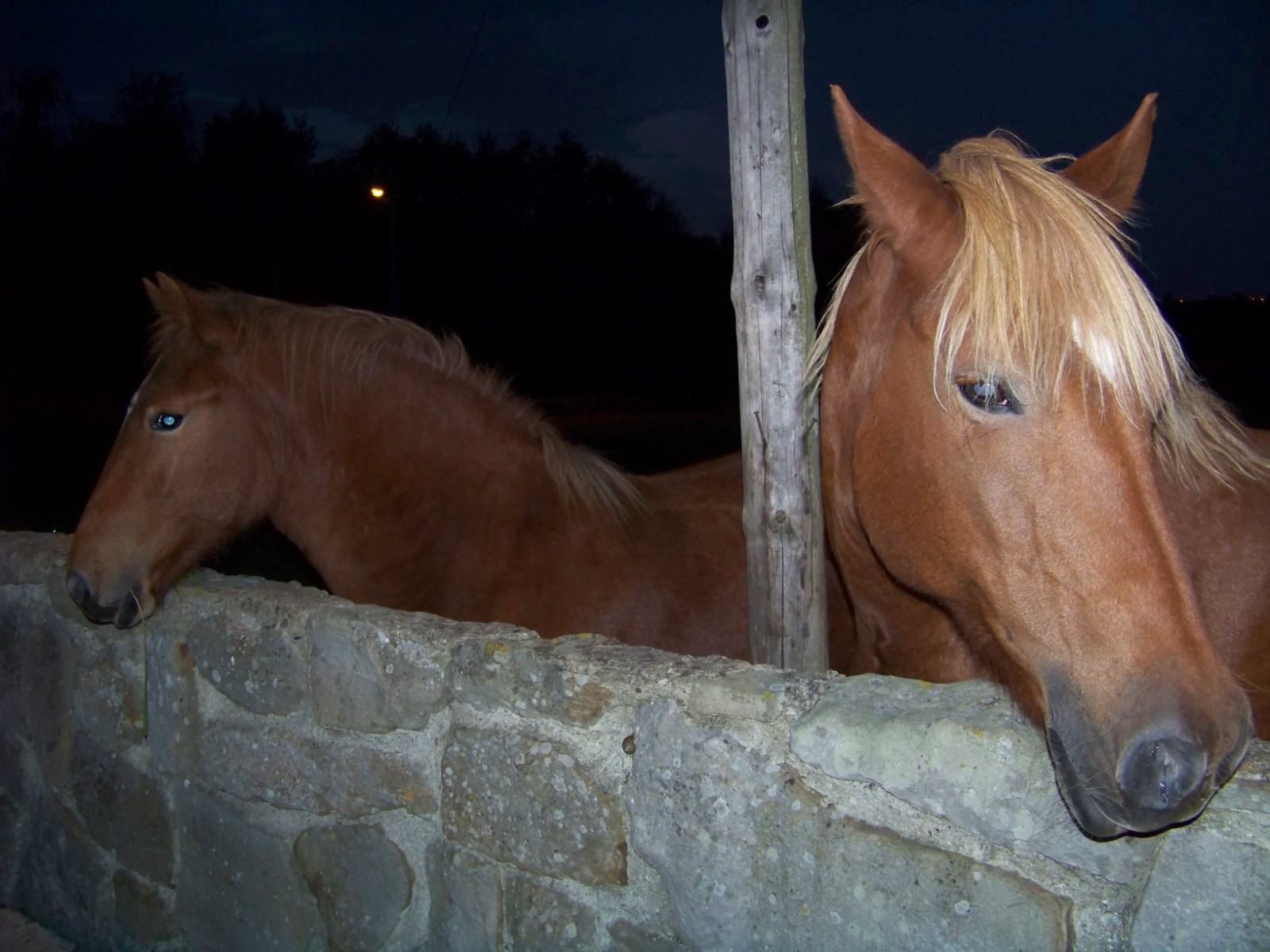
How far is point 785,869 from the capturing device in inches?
57.5

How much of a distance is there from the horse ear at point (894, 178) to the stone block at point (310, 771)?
1.58 m

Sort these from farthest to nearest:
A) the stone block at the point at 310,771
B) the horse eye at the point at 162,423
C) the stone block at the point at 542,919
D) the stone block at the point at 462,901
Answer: the horse eye at the point at 162,423
the stone block at the point at 310,771
the stone block at the point at 462,901
the stone block at the point at 542,919

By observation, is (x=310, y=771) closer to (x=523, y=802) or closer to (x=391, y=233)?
(x=523, y=802)

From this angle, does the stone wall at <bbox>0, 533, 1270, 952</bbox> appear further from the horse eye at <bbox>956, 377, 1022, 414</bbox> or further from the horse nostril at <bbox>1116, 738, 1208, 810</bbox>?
the horse eye at <bbox>956, 377, 1022, 414</bbox>

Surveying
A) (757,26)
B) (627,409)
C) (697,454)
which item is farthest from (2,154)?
(757,26)

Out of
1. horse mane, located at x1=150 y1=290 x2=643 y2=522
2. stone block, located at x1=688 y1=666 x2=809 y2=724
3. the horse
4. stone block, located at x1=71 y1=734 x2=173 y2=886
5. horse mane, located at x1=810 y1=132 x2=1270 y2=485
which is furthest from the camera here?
horse mane, located at x1=150 y1=290 x2=643 y2=522

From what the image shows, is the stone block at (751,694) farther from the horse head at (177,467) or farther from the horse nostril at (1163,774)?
the horse head at (177,467)

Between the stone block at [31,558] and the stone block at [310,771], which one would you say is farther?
the stone block at [31,558]

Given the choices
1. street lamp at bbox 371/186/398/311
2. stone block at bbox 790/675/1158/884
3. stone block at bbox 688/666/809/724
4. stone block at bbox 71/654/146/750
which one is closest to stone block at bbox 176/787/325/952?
stone block at bbox 71/654/146/750

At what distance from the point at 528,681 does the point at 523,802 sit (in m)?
0.26

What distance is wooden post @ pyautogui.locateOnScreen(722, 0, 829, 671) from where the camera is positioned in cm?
190

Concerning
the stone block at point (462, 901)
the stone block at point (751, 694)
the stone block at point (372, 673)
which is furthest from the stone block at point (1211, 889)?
the stone block at point (372, 673)

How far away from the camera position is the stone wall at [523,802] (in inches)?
49.8

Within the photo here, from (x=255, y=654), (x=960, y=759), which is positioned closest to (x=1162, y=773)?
(x=960, y=759)
